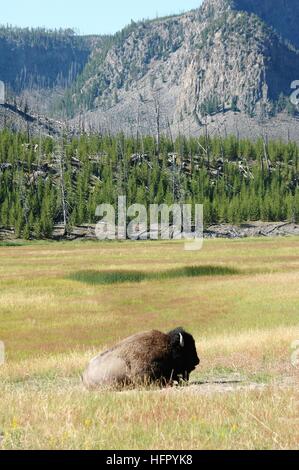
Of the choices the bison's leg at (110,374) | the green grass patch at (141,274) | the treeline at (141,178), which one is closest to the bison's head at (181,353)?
the bison's leg at (110,374)

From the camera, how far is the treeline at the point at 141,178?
132475mm

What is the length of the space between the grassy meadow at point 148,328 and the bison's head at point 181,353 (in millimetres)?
612

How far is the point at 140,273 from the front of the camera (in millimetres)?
52562

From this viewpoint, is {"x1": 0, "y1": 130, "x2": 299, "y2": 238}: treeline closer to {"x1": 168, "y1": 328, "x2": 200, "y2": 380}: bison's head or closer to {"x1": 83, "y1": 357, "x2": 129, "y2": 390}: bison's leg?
{"x1": 168, "y1": 328, "x2": 200, "y2": 380}: bison's head

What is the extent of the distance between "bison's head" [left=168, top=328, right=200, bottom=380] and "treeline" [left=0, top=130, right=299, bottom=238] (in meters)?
104

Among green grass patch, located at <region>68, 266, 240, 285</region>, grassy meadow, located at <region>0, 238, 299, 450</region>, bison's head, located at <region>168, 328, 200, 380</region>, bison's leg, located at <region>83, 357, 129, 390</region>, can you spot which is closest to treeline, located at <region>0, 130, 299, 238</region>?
grassy meadow, located at <region>0, 238, 299, 450</region>

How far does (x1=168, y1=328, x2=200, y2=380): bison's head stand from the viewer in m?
14.1

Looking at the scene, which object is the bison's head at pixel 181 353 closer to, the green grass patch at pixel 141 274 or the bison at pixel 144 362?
the bison at pixel 144 362

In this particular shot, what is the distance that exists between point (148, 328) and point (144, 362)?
1669 cm

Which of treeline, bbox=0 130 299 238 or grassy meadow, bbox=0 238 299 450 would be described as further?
treeline, bbox=0 130 299 238

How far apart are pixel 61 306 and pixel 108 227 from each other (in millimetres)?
92113

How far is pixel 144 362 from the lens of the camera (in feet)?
44.7

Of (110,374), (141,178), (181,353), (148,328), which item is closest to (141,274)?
(148,328)

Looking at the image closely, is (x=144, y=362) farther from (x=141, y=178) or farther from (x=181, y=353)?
(x=141, y=178)
